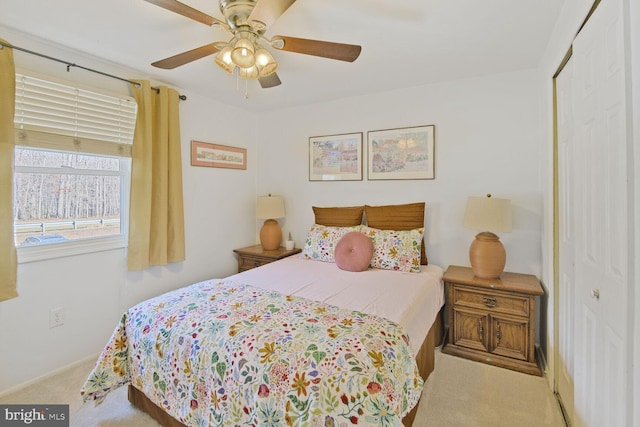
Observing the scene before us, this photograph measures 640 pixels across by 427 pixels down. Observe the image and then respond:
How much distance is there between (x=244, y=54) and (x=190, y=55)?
0.40 m

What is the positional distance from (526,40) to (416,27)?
0.82m

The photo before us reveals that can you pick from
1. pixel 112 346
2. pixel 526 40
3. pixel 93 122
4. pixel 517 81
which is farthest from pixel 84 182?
pixel 517 81

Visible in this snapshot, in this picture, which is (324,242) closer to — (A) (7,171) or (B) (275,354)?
(B) (275,354)

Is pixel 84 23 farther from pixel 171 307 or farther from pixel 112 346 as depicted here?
pixel 112 346

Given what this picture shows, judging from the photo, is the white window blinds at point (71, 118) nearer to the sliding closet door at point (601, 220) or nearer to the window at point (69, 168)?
the window at point (69, 168)

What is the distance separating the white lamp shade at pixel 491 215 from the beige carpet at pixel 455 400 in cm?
105

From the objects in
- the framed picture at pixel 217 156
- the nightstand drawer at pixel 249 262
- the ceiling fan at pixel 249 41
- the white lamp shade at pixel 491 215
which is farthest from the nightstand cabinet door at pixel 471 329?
the framed picture at pixel 217 156

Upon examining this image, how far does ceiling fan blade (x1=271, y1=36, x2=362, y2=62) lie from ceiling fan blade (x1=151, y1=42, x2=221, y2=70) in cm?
37

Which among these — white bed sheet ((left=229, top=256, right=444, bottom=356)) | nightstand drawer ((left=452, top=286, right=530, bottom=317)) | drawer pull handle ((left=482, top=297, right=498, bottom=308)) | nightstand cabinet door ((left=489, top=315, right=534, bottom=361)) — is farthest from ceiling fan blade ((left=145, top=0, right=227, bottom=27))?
nightstand cabinet door ((left=489, top=315, right=534, bottom=361))

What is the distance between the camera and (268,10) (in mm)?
1350

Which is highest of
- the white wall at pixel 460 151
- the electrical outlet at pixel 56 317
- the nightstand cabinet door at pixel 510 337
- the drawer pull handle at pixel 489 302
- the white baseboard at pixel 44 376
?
the white wall at pixel 460 151

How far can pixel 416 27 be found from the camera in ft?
6.22

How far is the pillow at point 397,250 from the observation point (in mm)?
2557

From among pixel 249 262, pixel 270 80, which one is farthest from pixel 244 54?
pixel 249 262
